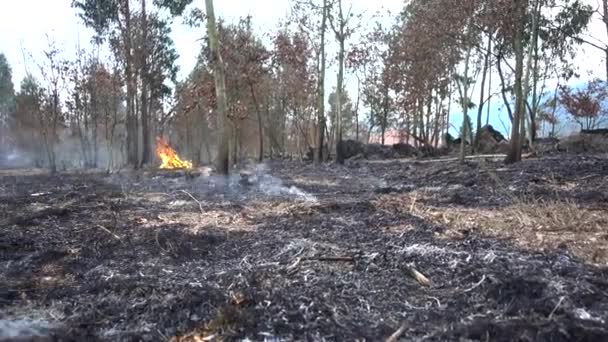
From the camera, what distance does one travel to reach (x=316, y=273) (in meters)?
4.15

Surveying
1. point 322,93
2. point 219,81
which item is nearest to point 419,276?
point 219,81

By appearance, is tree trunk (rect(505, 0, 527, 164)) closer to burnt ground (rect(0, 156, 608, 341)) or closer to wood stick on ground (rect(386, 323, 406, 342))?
burnt ground (rect(0, 156, 608, 341))

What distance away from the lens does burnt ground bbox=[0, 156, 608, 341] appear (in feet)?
10.3

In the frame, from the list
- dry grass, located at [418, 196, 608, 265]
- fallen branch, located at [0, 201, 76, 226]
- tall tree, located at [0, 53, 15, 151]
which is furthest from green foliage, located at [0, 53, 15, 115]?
dry grass, located at [418, 196, 608, 265]

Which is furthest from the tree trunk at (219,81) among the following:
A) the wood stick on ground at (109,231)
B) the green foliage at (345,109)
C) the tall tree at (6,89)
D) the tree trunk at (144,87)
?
the tall tree at (6,89)

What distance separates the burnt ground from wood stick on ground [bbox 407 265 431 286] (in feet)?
0.05

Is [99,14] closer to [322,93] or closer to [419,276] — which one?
[322,93]

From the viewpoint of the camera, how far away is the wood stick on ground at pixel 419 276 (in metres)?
3.86

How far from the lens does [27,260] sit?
201 inches

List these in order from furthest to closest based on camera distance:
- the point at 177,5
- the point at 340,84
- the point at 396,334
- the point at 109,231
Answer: the point at 177,5, the point at 340,84, the point at 109,231, the point at 396,334

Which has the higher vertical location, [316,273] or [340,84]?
[340,84]

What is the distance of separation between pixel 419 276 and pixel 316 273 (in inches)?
31.2

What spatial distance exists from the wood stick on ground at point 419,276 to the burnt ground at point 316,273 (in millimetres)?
15

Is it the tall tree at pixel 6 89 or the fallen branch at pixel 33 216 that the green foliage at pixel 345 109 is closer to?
the tall tree at pixel 6 89
